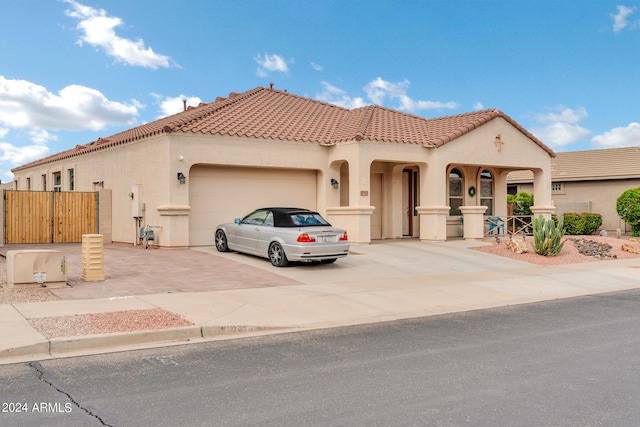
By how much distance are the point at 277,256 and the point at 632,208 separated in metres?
22.3

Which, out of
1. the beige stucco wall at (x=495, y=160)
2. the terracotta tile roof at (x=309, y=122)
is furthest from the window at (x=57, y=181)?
the beige stucco wall at (x=495, y=160)

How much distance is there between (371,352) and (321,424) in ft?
8.60

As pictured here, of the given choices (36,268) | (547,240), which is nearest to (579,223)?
(547,240)

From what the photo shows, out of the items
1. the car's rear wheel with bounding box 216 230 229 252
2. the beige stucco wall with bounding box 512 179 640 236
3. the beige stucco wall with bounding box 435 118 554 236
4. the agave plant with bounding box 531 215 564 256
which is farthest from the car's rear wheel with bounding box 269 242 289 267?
the beige stucco wall with bounding box 512 179 640 236

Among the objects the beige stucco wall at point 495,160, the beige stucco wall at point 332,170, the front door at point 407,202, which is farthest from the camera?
the front door at point 407,202

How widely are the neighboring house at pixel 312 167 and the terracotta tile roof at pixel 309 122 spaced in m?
0.06

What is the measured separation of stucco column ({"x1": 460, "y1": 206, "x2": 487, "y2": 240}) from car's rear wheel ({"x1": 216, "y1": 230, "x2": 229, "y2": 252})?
31.6 feet

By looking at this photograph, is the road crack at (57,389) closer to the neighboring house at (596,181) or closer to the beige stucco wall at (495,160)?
the beige stucco wall at (495,160)

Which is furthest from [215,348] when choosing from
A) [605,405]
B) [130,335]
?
[605,405]

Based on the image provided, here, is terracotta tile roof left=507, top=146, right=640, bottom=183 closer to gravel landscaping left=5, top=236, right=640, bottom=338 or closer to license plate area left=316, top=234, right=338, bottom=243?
license plate area left=316, top=234, right=338, bottom=243

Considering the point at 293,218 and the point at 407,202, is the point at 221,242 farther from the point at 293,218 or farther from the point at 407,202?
the point at 407,202

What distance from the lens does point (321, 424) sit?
15.6 ft

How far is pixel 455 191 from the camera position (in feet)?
79.9

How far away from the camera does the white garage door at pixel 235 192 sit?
61.1 feet
